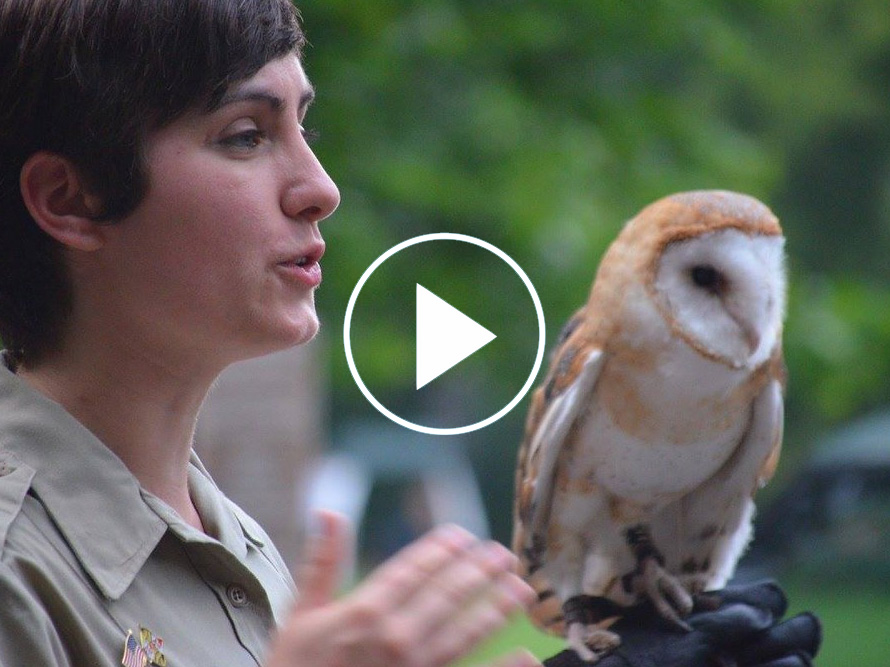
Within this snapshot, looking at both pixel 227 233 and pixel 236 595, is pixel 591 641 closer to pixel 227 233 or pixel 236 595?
pixel 236 595

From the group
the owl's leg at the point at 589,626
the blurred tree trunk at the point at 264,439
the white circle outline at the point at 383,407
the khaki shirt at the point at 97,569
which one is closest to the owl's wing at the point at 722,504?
the owl's leg at the point at 589,626

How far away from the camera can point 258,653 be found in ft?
3.55

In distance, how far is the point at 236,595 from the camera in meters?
1.11

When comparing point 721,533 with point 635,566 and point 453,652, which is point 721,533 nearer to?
point 635,566

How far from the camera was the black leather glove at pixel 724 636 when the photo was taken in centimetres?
131

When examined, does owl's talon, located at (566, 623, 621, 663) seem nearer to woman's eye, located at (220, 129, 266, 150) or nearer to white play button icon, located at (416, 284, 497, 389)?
white play button icon, located at (416, 284, 497, 389)

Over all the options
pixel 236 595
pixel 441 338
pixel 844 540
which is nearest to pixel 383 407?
pixel 441 338

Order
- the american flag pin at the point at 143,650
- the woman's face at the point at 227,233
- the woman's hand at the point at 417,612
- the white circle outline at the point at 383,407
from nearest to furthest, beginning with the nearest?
the woman's hand at the point at 417,612, the american flag pin at the point at 143,650, the woman's face at the point at 227,233, the white circle outline at the point at 383,407

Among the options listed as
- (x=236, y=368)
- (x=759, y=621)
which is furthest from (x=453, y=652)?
(x=236, y=368)

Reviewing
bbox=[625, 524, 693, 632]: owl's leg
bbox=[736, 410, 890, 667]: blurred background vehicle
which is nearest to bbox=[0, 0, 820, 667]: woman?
bbox=[625, 524, 693, 632]: owl's leg

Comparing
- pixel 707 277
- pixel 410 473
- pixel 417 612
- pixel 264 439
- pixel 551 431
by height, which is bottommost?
pixel 417 612

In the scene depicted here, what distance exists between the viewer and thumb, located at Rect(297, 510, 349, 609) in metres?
0.87

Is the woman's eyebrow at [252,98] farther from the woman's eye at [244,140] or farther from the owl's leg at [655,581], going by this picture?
the owl's leg at [655,581]

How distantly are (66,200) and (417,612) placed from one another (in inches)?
20.7
